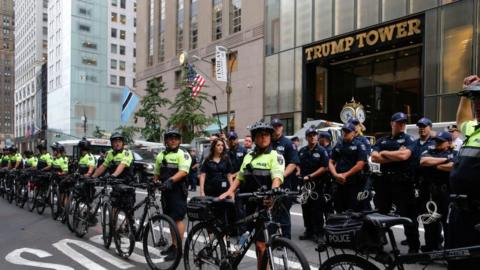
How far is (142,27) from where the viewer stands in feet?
149

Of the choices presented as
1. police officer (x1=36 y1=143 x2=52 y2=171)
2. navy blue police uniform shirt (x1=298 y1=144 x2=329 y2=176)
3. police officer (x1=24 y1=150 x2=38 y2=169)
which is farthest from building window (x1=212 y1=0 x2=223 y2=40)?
navy blue police uniform shirt (x1=298 y1=144 x2=329 y2=176)

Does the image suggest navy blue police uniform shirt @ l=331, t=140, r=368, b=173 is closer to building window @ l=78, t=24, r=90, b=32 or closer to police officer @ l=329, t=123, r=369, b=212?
police officer @ l=329, t=123, r=369, b=212

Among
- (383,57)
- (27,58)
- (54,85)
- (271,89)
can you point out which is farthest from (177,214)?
(27,58)

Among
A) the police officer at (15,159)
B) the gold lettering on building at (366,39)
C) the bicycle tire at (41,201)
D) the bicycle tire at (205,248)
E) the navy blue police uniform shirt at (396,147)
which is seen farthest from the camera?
the gold lettering on building at (366,39)

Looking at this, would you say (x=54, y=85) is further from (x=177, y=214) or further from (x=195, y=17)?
(x=177, y=214)

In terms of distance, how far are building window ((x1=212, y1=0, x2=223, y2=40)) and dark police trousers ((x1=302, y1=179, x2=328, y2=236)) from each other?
27.1m

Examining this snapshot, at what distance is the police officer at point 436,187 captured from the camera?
6.18m

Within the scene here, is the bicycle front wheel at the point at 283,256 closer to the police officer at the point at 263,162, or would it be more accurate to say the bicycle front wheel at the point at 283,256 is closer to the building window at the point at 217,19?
the police officer at the point at 263,162

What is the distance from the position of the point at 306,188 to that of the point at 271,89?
2050cm

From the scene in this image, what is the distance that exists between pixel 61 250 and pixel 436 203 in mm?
5709

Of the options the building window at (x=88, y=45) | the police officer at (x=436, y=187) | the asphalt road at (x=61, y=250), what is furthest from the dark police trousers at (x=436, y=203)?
the building window at (x=88, y=45)

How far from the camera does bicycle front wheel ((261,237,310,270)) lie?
153 inches

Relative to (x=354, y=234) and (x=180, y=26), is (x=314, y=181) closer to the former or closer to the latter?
(x=354, y=234)

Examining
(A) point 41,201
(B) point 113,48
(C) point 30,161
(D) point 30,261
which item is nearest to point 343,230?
(D) point 30,261
